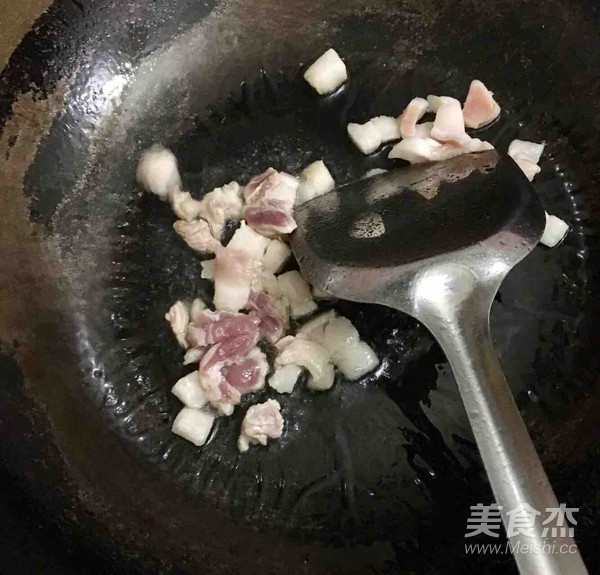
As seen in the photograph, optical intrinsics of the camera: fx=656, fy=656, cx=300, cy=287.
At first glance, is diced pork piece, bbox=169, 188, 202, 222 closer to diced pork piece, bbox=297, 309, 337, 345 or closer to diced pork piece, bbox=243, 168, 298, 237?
diced pork piece, bbox=243, 168, 298, 237

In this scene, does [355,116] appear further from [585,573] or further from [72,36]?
[585,573]

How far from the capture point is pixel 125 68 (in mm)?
1341

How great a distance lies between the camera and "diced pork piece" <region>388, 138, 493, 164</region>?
1.15 metres

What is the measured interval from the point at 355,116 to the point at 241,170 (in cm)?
25

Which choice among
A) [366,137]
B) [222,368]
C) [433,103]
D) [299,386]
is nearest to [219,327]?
[222,368]

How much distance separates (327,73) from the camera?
4.20ft

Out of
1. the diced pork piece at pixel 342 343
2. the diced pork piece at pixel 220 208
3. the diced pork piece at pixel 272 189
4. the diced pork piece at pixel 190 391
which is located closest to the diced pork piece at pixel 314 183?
the diced pork piece at pixel 272 189

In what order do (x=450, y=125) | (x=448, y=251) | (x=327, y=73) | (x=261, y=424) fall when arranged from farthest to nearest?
(x=327, y=73)
(x=450, y=125)
(x=261, y=424)
(x=448, y=251)

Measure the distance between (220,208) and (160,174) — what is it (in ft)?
0.47

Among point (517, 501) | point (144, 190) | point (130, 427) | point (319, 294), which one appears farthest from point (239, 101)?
point (517, 501)

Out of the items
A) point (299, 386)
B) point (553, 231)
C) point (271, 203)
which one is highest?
point (271, 203)

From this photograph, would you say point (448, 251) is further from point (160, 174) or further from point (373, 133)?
point (160, 174)

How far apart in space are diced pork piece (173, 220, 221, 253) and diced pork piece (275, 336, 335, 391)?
0.23 meters

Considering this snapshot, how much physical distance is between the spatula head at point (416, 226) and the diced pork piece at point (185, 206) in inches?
8.6
